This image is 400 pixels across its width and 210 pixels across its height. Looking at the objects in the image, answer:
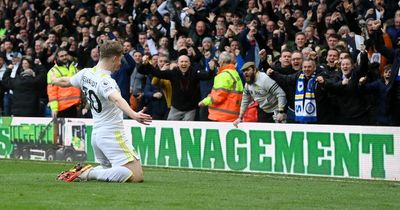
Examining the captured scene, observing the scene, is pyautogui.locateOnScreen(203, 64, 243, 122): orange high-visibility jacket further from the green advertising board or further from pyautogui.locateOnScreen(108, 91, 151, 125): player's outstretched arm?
pyautogui.locateOnScreen(108, 91, 151, 125): player's outstretched arm

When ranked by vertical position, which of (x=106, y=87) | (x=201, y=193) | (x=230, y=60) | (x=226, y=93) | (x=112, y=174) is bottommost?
(x=201, y=193)

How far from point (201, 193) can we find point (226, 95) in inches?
290

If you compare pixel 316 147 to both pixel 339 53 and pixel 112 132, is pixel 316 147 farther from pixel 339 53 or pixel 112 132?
pixel 112 132

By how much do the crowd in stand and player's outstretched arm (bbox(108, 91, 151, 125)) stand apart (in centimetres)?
68

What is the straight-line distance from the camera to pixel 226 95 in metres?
20.0

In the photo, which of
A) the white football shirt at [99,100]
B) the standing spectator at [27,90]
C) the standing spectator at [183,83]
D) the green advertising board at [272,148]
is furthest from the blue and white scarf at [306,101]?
the standing spectator at [27,90]

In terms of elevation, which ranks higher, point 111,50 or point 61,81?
point 111,50

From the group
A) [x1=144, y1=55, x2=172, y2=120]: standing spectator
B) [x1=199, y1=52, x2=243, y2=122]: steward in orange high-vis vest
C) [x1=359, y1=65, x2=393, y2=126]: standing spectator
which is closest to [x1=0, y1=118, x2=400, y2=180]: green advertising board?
[x1=199, y1=52, x2=243, y2=122]: steward in orange high-vis vest

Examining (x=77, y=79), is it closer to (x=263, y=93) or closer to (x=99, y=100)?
(x=99, y=100)

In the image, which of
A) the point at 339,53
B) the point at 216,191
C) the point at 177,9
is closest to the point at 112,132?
the point at 216,191

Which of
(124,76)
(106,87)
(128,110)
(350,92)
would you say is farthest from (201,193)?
(124,76)

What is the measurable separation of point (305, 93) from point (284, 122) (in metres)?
0.98

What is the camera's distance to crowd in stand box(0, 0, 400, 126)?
17.8 metres

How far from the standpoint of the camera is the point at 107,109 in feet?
45.8
